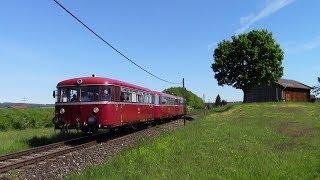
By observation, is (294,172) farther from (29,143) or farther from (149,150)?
(29,143)

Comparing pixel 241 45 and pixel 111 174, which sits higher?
pixel 241 45

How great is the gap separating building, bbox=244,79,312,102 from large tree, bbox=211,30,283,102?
377 centimetres

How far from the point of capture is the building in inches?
3223

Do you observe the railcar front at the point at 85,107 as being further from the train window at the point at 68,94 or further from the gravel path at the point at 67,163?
the gravel path at the point at 67,163

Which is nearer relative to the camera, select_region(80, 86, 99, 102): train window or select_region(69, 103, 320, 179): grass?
select_region(69, 103, 320, 179): grass

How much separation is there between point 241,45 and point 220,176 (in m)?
69.2

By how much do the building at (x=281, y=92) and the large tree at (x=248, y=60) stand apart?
377cm

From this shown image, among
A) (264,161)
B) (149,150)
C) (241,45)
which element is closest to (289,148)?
(264,161)

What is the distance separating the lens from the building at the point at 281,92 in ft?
269

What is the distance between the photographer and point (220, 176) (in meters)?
11.5

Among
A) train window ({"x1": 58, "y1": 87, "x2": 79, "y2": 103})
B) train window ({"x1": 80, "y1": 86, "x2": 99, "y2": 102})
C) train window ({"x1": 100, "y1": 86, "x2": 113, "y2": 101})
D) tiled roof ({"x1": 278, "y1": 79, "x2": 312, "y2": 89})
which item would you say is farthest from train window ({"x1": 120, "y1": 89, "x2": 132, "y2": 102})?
tiled roof ({"x1": 278, "y1": 79, "x2": 312, "y2": 89})

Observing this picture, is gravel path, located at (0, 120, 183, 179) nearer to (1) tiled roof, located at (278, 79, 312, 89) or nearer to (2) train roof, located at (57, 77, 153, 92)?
(2) train roof, located at (57, 77, 153, 92)

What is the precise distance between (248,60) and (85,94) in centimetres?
5855

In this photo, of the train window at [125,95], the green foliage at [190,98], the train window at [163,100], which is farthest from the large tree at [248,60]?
the train window at [125,95]
